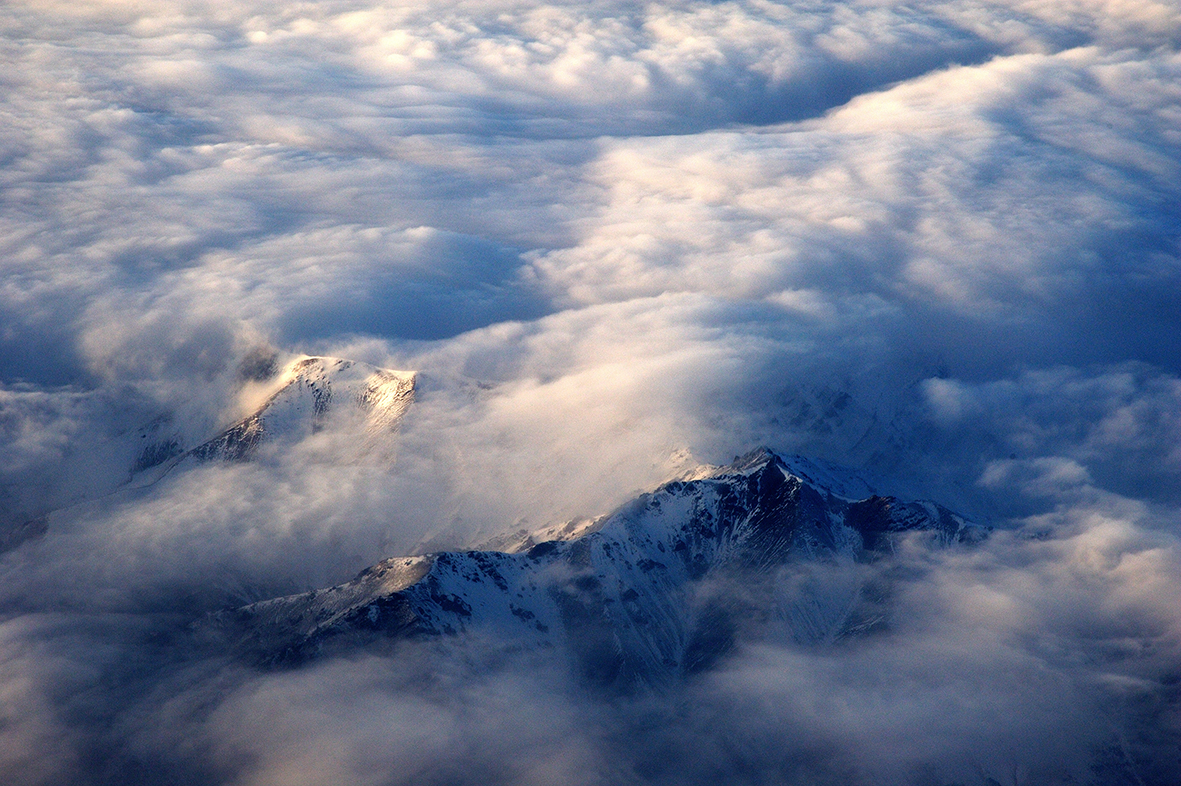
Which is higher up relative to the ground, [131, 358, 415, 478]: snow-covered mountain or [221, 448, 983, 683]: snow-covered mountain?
[131, 358, 415, 478]: snow-covered mountain

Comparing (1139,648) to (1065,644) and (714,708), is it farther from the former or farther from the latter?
(714,708)

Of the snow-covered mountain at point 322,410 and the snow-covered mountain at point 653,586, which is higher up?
the snow-covered mountain at point 322,410

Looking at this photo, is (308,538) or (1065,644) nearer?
(1065,644)

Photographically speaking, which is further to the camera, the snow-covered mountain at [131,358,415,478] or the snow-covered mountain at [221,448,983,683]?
the snow-covered mountain at [131,358,415,478]

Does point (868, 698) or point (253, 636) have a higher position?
Result: point (253, 636)

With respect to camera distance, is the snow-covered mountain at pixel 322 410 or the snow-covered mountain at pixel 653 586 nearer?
the snow-covered mountain at pixel 653 586

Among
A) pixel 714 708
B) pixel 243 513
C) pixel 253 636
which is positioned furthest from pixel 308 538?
pixel 714 708

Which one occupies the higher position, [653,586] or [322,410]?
[322,410]

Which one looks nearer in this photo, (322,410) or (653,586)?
(653,586)
